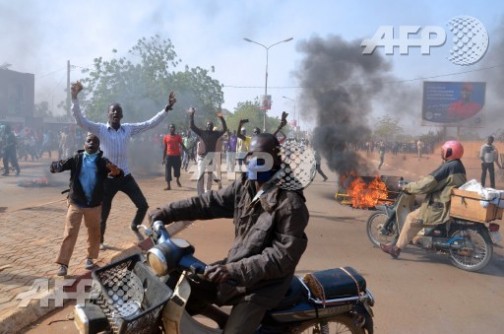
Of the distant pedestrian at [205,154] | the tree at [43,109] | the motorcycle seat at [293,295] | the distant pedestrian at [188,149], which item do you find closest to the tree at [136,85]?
the distant pedestrian at [188,149]

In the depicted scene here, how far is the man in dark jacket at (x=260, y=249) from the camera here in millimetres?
2104

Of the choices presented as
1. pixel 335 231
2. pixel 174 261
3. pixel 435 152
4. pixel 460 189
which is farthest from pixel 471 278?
pixel 435 152

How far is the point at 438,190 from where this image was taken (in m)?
5.39

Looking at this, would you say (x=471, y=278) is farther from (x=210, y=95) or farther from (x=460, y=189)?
(x=210, y=95)

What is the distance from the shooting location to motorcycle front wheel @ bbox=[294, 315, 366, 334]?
99.0 inches

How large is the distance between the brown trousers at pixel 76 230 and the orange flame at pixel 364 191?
5352 mm

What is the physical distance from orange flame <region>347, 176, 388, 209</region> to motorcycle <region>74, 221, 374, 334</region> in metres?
5.89

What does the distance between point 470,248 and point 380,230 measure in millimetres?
1154

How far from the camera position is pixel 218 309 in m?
2.44

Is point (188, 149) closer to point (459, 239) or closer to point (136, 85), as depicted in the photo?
point (136, 85)

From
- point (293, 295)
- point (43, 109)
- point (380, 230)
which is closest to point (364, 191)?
point (380, 230)

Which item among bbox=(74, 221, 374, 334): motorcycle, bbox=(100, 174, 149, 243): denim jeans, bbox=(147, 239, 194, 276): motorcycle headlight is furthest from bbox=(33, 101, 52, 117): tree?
bbox=(147, 239, 194, 276): motorcycle headlight

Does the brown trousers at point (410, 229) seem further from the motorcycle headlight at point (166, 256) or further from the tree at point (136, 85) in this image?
the tree at point (136, 85)

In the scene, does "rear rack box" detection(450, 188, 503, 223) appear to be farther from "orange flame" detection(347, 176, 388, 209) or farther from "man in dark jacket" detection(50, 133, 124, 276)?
"man in dark jacket" detection(50, 133, 124, 276)
